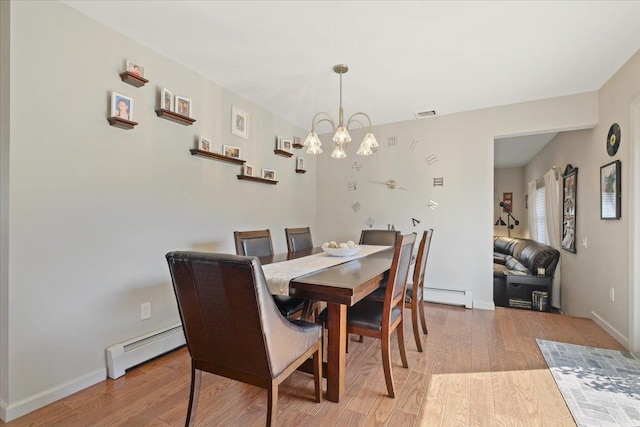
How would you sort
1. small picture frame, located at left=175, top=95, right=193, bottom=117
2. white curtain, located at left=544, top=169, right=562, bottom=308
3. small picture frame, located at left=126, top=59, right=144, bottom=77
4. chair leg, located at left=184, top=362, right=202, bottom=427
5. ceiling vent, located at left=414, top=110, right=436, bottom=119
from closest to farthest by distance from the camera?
chair leg, located at left=184, top=362, right=202, bottom=427 → small picture frame, located at left=126, top=59, right=144, bottom=77 → small picture frame, located at left=175, top=95, right=193, bottom=117 → ceiling vent, located at left=414, top=110, right=436, bottom=119 → white curtain, located at left=544, top=169, right=562, bottom=308

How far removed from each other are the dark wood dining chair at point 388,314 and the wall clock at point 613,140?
230cm

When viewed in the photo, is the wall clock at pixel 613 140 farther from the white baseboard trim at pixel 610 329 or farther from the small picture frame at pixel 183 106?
the small picture frame at pixel 183 106

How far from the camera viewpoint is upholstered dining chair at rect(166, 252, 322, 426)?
3.87 feet

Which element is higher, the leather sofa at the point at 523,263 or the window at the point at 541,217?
the window at the point at 541,217

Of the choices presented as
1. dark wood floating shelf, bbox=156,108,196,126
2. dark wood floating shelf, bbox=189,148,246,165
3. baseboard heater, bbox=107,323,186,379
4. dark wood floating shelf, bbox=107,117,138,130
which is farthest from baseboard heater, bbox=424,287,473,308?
dark wood floating shelf, bbox=107,117,138,130

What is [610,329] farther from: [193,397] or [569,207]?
[193,397]

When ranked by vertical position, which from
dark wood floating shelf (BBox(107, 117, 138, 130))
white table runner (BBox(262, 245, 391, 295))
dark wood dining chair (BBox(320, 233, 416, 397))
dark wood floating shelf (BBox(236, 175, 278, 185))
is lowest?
dark wood dining chair (BBox(320, 233, 416, 397))

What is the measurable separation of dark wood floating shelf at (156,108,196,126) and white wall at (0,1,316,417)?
47mm

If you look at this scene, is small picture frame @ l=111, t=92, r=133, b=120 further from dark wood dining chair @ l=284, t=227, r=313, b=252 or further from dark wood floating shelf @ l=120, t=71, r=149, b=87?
dark wood dining chair @ l=284, t=227, r=313, b=252

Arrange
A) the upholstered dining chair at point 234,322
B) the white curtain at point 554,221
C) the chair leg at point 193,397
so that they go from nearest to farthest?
the upholstered dining chair at point 234,322 < the chair leg at point 193,397 < the white curtain at point 554,221

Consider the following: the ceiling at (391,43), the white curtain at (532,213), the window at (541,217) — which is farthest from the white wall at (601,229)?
the white curtain at (532,213)

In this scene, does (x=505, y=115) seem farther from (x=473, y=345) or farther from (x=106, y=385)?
(x=106, y=385)

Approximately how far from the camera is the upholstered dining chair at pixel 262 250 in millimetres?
2240

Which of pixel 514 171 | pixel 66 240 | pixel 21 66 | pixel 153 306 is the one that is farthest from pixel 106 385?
pixel 514 171
